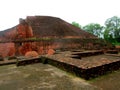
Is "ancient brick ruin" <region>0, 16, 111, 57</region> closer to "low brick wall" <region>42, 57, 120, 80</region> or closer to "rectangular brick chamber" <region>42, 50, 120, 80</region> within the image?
"low brick wall" <region>42, 57, 120, 80</region>

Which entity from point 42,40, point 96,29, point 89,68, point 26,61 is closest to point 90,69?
point 89,68

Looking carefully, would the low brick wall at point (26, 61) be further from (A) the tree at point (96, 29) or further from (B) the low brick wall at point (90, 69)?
(A) the tree at point (96, 29)

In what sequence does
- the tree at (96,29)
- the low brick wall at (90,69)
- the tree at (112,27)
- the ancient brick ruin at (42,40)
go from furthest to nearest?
the tree at (96,29)
the tree at (112,27)
the ancient brick ruin at (42,40)
the low brick wall at (90,69)

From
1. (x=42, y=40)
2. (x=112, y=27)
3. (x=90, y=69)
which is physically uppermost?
(x=112, y=27)

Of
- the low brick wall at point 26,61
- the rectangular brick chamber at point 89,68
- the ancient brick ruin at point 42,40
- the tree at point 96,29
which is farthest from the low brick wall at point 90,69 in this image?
the tree at point 96,29

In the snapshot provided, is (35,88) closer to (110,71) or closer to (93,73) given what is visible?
(93,73)

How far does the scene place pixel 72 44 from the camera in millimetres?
17141

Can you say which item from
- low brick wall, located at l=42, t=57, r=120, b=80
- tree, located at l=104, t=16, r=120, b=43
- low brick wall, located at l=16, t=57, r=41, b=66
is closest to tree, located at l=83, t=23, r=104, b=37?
tree, located at l=104, t=16, r=120, b=43

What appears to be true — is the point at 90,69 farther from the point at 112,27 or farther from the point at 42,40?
the point at 112,27

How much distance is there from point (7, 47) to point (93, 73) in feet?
44.1

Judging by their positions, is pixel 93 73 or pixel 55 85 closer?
pixel 55 85

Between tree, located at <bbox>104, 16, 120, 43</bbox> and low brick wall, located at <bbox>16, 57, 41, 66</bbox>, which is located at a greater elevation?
tree, located at <bbox>104, 16, 120, 43</bbox>

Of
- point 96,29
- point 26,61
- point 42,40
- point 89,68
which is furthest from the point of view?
point 96,29

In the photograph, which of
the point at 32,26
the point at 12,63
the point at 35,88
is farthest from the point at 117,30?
the point at 35,88
